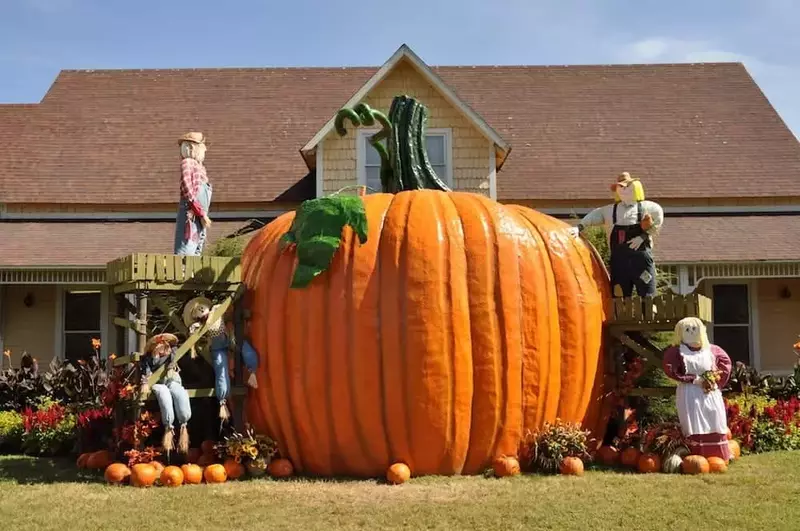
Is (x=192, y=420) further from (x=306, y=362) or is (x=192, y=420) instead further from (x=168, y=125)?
(x=168, y=125)

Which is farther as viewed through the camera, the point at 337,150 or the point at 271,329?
the point at 337,150

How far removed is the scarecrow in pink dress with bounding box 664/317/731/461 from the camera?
638 centimetres

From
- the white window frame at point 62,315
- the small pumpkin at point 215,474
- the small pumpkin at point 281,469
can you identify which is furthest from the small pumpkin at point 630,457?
the white window frame at point 62,315

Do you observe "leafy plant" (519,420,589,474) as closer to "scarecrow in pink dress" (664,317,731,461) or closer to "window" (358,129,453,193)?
"scarecrow in pink dress" (664,317,731,461)

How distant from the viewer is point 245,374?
639 cm

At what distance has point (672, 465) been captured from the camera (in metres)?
6.33

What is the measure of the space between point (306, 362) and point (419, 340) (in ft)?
2.68

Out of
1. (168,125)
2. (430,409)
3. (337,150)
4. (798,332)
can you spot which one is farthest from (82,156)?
(798,332)

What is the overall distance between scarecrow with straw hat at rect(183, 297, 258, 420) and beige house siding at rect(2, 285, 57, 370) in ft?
27.7

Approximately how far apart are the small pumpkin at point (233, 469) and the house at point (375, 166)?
672cm

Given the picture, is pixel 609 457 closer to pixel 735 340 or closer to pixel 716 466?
pixel 716 466

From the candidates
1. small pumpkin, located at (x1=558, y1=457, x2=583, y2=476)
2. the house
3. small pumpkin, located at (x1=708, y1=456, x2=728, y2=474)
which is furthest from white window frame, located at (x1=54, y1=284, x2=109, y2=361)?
small pumpkin, located at (x1=708, y1=456, x2=728, y2=474)

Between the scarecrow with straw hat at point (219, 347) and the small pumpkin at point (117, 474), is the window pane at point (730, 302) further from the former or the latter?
the small pumpkin at point (117, 474)

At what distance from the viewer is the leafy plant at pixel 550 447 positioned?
20.5 feet
